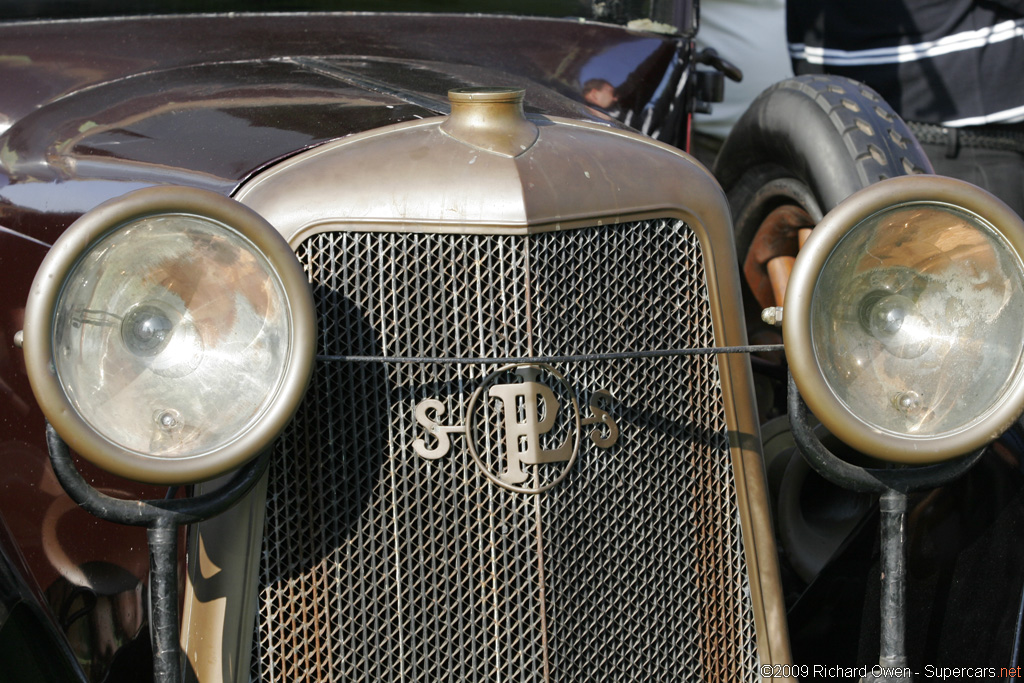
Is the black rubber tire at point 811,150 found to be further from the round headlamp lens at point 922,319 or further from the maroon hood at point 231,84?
the round headlamp lens at point 922,319

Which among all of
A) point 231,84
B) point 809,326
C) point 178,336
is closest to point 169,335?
point 178,336

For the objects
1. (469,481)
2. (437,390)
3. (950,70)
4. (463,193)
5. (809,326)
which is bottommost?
(950,70)

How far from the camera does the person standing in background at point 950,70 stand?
3648 millimetres

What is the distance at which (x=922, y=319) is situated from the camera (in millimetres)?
1492

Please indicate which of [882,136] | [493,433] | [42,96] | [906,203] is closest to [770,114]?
[882,136]

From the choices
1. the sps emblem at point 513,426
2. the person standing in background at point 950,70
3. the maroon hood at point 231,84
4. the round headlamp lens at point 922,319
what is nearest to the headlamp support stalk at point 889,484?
the round headlamp lens at point 922,319

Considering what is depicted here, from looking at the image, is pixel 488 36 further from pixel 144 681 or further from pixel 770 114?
pixel 144 681

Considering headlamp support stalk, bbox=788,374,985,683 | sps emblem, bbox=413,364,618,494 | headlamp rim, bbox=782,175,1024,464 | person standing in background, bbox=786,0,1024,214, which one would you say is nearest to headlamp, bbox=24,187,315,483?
sps emblem, bbox=413,364,618,494

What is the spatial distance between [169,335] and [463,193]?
17.1 inches

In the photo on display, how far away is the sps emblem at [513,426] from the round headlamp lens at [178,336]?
0.85 ft

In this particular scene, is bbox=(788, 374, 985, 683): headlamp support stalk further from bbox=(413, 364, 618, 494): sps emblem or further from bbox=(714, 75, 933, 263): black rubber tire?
bbox=(714, 75, 933, 263): black rubber tire

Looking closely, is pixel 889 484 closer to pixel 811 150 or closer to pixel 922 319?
pixel 922 319

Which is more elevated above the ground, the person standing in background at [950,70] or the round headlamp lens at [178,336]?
the round headlamp lens at [178,336]

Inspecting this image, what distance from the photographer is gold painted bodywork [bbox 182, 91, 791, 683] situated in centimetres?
145
